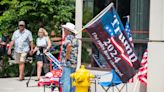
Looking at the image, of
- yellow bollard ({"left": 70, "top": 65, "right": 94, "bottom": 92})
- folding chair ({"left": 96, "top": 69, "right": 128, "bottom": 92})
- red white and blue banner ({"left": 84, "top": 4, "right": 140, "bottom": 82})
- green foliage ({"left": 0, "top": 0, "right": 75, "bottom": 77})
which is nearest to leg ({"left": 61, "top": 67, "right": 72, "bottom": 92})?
folding chair ({"left": 96, "top": 69, "right": 128, "bottom": 92})

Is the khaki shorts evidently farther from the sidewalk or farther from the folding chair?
the folding chair

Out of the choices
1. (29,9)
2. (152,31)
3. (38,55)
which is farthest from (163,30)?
(29,9)

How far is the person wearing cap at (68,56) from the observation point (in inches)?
392

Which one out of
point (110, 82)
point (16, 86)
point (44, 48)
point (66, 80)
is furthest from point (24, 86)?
point (110, 82)

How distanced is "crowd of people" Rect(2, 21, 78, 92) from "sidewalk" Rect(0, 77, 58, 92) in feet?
1.01

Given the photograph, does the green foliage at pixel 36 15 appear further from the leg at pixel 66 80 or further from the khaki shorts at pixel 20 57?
the leg at pixel 66 80

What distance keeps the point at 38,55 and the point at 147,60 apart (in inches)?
206

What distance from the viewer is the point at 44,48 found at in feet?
47.8

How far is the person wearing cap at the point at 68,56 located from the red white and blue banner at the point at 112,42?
3.22 ft

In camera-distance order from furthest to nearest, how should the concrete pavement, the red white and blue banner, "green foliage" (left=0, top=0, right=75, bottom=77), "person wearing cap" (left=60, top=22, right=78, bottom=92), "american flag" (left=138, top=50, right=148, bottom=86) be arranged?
"green foliage" (left=0, top=0, right=75, bottom=77) → the concrete pavement → "american flag" (left=138, top=50, right=148, bottom=86) → "person wearing cap" (left=60, top=22, right=78, bottom=92) → the red white and blue banner

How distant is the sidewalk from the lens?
13.2 meters

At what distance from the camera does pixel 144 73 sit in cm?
1023

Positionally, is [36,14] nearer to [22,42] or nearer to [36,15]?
[36,15]

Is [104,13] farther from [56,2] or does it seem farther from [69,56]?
[56,2]
